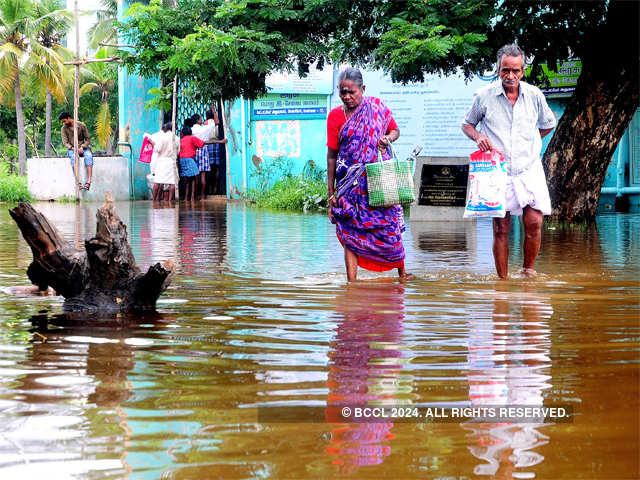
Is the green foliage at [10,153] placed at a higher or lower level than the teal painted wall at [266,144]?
higher

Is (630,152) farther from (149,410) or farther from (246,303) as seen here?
(149,410)

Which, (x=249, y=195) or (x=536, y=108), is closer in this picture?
(x=536, y=108)

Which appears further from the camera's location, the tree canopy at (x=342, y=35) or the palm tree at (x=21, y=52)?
the palm tree at (x=21, y=52)

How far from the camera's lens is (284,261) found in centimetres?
789

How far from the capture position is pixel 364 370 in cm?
334

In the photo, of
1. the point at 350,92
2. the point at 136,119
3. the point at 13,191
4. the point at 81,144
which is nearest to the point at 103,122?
the point at 13,191

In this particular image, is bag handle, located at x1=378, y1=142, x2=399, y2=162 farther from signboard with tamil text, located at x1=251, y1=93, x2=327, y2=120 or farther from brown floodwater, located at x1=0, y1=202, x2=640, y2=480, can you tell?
signboard with tamil text, located at x1=251, y1=93, x2=327, y2=120

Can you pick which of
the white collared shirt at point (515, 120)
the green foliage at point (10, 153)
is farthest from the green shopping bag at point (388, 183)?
the green foliage at point (10, 153)

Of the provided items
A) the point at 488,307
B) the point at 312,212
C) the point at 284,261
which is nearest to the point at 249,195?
the point at 312,212

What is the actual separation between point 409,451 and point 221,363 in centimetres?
121

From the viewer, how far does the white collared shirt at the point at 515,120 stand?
20.8ft

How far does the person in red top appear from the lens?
71.2 ft

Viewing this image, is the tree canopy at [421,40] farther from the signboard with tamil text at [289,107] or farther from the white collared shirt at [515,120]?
the signboard with tamil text at [289,107]

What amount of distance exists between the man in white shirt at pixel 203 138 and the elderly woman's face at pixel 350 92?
1591 centimetres
